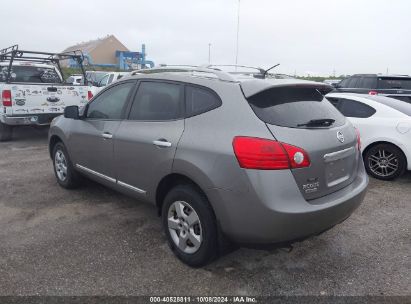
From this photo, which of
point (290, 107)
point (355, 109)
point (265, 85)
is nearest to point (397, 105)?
point (355, 109)

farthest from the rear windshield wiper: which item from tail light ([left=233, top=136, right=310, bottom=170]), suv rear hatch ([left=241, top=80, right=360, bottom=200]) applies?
tail light ([left=233, top=136, right=310, bottom=170])

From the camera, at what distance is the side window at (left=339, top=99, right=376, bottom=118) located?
634 centimetres

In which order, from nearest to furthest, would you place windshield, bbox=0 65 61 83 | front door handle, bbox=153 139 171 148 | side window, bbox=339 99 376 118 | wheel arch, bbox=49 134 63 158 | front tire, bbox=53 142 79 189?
1. front door handle, bbox=153 139 171 148
2. front tire, bbox=53 142 79 189
3. wheel arch, bbox=49 134 63 158
4. side window, bbox=339 99 376 118
5. windshield, bbox=0 65 61 83

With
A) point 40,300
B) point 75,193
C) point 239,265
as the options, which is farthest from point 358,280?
point 75,193

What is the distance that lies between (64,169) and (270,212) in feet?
11.6

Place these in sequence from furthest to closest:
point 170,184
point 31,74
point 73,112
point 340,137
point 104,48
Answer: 1. point 104,48
2. point 31,74
3. point 73,112
4. point 170,184
5. point 340,137

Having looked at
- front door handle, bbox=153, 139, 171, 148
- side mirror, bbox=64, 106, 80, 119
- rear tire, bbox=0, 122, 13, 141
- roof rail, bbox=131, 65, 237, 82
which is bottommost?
rear tire, bbox=0, 122, 13, 141

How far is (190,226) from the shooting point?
3199 millimetres

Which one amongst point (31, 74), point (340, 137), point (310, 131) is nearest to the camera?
point (310, 131)

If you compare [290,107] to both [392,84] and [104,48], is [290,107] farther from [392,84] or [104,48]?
[104,48]

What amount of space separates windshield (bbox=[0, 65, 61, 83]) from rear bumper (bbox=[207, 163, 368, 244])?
8165mm

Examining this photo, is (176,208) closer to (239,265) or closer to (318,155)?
(239,265)

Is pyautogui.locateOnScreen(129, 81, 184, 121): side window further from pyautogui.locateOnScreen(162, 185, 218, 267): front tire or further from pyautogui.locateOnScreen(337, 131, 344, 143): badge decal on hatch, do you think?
pyautogui.locateOnScreen(337, 131, 344, 143): badge decal on hatch

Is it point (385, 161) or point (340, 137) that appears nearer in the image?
point (340, 137)
